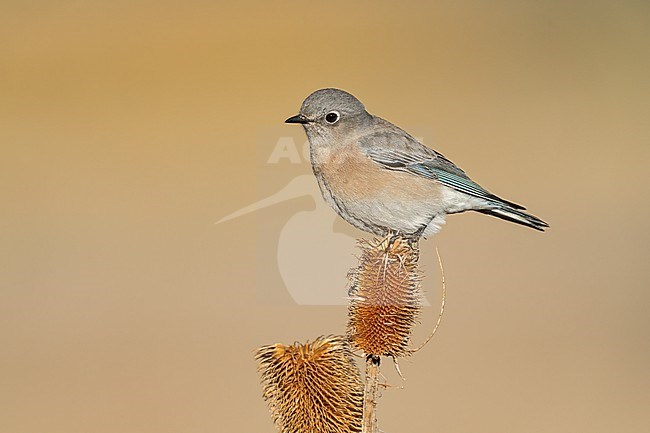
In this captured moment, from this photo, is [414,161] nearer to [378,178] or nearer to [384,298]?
[378,178]

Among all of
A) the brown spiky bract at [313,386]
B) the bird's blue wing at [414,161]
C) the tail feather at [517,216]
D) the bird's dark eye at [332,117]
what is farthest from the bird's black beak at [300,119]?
the brown spiky bract at [313,386]

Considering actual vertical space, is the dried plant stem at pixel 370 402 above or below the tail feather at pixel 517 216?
below

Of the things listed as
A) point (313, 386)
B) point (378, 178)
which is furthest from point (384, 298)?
point (378, 178)

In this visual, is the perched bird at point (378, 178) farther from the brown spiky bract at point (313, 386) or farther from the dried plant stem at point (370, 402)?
the dried plant stem at point (370, 402)

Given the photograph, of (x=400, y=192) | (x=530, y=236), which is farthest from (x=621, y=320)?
(x=400, y=192)

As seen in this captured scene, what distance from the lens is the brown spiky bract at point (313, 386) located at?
3.67 m

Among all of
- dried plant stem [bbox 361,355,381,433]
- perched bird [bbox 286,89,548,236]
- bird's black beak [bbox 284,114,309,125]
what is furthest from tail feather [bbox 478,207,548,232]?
dried plant stem [bbox 361,355,381,433]

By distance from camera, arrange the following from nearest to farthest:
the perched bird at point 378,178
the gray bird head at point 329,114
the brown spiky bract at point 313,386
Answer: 1. the brown spiky bract at point 313,386
2. the perched bird at point 378,178
3. the gray bird head at point 329,114

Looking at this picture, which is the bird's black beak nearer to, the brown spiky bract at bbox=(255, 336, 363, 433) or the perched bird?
the perched bird

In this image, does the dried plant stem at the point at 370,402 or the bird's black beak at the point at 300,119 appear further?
the bird's black beak at the point at 300,119

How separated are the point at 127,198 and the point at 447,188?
10189 millimetres

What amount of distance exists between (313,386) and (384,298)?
1.59 ft

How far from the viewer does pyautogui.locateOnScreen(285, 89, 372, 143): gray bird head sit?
17.1 feet

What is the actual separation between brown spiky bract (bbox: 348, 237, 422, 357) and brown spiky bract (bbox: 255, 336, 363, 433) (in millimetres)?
120
